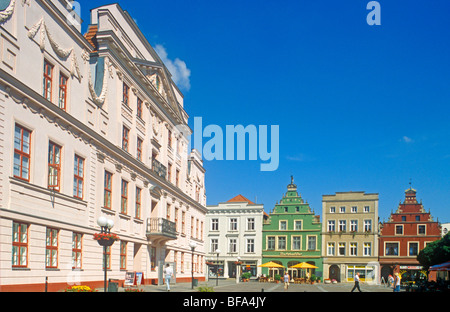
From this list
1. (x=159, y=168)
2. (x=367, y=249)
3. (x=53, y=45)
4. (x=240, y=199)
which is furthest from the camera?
(x=240, y=199)

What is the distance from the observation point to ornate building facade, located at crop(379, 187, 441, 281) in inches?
2662

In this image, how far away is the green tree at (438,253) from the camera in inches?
1897

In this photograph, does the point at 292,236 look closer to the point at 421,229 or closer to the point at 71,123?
the point at 421,229

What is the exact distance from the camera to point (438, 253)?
165ft

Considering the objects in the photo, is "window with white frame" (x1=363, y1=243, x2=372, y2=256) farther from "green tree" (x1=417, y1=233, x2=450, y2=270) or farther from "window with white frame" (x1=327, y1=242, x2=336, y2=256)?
"green tree" (x1=417, y1=233, x2=450, y2=270)

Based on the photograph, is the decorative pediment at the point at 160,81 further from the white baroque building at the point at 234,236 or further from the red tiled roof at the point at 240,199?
the red tiled roof at the point at 240,199

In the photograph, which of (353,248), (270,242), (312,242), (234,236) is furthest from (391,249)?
(234,236)

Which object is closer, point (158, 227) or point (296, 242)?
point (158, 227)

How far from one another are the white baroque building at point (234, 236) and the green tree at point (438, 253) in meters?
22.8

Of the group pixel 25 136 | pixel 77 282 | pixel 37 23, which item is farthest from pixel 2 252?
pixel 37 23

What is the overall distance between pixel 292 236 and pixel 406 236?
51.9 feet

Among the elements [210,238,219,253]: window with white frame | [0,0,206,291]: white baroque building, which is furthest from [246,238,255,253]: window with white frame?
[0,0,206,291]: white baroque building
